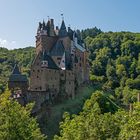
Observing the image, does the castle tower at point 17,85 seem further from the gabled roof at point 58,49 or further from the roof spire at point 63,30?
the roof spire at point 63,30

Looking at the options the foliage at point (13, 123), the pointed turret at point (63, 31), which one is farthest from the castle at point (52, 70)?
the foliage at point (13, 123)

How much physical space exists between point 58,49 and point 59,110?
14.5m

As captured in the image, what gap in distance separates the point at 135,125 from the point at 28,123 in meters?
13.3

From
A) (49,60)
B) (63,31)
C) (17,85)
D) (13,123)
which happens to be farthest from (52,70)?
(13,123)

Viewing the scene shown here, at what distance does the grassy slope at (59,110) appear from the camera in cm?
8306

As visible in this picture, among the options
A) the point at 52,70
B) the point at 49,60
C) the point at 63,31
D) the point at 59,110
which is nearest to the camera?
the point at 59,110

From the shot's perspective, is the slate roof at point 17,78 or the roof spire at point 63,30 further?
the roof spire at point 63,30

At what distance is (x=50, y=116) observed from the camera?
8612 centimetres

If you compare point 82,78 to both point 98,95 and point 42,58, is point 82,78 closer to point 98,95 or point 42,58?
point 98,95

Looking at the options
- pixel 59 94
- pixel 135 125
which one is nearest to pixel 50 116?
pixel 59 94

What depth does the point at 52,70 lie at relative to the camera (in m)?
89.4

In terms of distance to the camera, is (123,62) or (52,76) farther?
(123,62)

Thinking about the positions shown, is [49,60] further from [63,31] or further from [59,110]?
[63,31]

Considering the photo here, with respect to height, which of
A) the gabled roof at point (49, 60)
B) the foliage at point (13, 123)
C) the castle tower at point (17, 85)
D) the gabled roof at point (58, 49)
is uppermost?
the gabled roof at point (58, 49)
